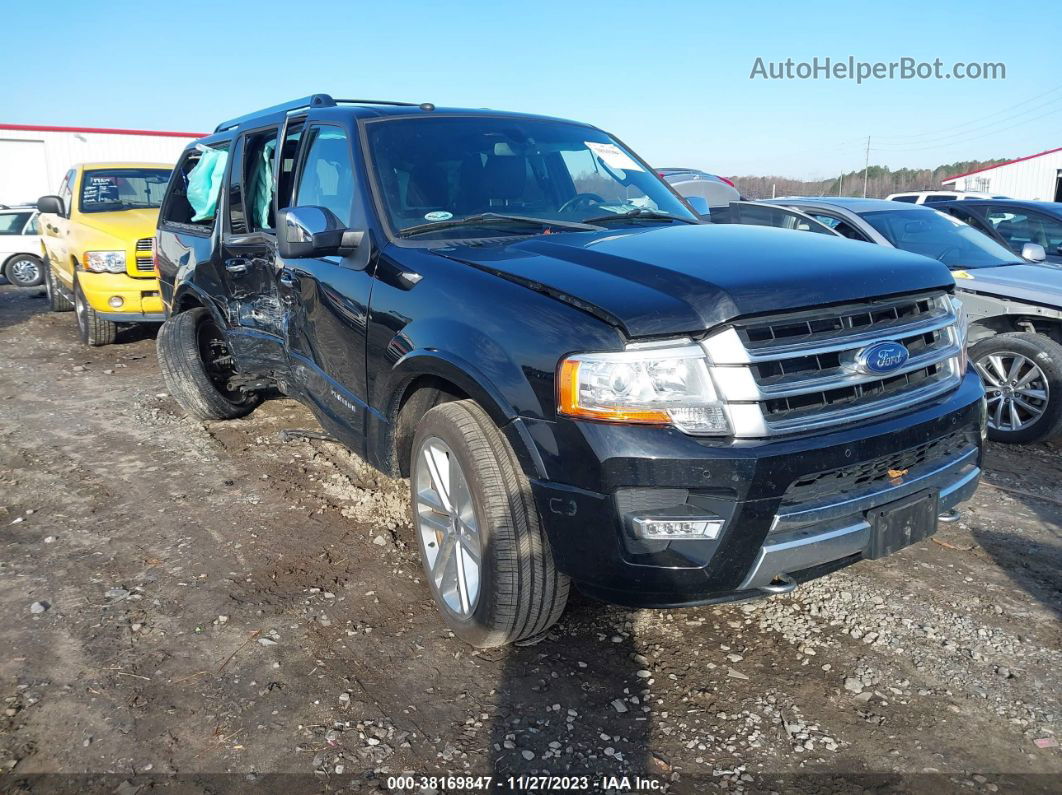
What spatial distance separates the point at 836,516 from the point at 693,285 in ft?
2.71

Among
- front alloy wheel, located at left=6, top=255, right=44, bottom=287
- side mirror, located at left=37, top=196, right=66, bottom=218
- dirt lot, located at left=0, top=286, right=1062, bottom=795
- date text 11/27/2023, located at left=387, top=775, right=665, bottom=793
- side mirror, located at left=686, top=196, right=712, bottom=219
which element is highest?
side mirror, located at left=37, top=196, right=66, bottom=218

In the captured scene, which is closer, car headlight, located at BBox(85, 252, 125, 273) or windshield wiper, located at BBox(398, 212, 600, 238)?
windshield wiper, located at BBox(398, 212, 600, 238)

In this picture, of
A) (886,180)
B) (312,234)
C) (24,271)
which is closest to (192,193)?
(312,234)

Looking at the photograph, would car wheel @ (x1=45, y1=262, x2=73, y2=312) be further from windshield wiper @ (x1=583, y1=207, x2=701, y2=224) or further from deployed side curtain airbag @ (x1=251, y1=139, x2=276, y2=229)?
windshield wiper @ (x1=583, y1=207, x2=701, y2=224)

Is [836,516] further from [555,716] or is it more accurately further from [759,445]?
[555,716]

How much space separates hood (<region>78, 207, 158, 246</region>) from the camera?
804 cm

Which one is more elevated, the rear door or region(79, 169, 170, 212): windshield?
region(79, 169, 170, 212): windshield

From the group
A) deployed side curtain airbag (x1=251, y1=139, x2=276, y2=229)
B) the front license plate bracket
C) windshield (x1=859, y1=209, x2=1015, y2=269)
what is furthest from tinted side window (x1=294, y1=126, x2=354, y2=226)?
→ windshield (x1=859, y1=209, x2=1015, y2=269)

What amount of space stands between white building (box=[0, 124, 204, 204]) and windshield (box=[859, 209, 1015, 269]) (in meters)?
29.7

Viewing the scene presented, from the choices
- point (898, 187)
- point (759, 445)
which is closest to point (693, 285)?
point (759, 445)

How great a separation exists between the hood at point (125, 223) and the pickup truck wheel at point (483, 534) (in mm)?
6254

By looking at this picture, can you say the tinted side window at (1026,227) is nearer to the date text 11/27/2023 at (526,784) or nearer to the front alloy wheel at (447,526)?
the front alloy wheel at (447,526)

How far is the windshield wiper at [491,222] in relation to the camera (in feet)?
11.0

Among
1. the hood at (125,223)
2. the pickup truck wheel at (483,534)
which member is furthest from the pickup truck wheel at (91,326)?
the pickup truck wheel at (483,534)
